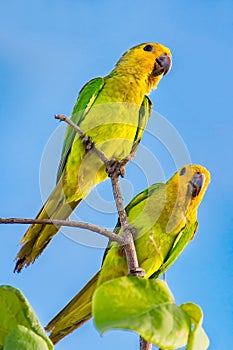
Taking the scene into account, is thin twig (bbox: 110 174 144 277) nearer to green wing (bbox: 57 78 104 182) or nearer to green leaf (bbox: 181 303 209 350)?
green leaf (bbox: 181 303 209 350)

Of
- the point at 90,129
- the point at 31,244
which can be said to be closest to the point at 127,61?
the point at 90,129

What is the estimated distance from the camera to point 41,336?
77cm

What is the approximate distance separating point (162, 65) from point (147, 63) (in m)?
0.16

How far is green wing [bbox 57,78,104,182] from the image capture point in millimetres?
4098

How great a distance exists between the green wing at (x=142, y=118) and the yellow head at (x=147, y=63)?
9.8 inches

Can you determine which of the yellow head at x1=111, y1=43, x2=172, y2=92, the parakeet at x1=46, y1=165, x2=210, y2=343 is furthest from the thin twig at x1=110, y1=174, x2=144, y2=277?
the yellow head at x1=111, y1=43, x2=172, y2=92

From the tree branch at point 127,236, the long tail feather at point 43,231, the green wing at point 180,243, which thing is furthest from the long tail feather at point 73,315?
the tree branch at point 127,236

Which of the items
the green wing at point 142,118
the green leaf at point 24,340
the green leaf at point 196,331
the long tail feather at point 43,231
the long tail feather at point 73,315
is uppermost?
the green wing at point 142,118

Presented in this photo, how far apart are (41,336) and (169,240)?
9.94 feet

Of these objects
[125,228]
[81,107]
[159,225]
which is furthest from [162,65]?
[125,228]

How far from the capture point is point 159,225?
3803 mm

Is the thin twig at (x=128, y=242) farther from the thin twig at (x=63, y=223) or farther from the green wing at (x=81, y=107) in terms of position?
the green wing at (x=81, y=107)

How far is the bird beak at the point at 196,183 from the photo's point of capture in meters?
3.90

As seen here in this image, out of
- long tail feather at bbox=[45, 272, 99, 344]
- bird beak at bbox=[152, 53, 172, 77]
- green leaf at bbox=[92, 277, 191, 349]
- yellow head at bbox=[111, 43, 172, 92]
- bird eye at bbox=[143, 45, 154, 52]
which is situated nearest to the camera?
green leaf at bbox=[92, 277, 191, 349]
